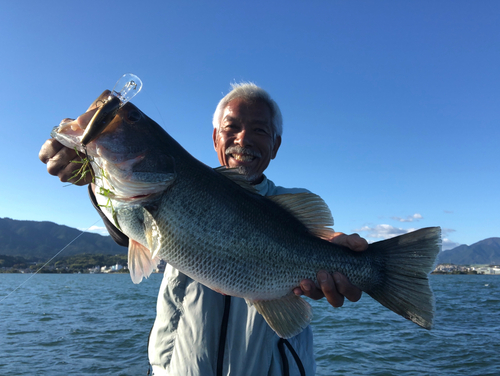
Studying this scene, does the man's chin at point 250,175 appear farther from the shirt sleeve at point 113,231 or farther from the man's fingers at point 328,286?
the man's fingers at point 328,286

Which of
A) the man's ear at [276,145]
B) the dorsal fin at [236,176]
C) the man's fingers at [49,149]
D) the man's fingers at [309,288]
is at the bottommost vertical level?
the man's fingers at [309,288]

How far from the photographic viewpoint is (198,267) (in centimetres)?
236

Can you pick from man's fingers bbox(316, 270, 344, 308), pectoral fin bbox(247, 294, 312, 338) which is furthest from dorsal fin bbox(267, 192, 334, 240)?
pectoral fin bbox(247, 294, 312, 338)

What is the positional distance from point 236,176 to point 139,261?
3.47 ft

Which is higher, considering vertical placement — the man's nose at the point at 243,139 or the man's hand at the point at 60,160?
the man's nose at the point at 243,139

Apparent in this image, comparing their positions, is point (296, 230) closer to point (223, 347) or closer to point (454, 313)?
point (223, 347)

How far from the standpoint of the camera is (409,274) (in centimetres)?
261

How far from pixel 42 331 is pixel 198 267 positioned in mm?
17502

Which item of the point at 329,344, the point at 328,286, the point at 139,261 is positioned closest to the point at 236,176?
the point at 139,261

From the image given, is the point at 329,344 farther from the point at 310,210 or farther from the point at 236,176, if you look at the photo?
the point at 236,176

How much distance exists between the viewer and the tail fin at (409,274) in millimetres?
2496

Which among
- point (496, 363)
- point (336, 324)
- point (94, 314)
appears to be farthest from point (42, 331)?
point (496, 363)

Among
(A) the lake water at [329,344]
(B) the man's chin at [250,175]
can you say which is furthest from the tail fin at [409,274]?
(A) the lake water at [329,344]

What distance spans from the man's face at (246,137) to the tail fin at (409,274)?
1.84 meters
